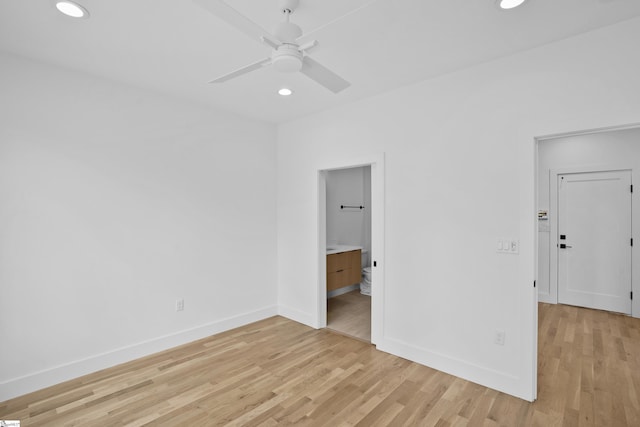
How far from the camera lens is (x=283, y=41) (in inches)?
60.8

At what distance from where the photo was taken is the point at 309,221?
3.99m

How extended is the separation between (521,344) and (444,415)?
84 cm

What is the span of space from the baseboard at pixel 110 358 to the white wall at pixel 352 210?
2547 millimetres

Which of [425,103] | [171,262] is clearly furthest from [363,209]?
[171,262]

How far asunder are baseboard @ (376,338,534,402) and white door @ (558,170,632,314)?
10.7 feet

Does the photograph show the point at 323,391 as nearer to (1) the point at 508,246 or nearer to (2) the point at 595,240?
(1) the point at 508,246

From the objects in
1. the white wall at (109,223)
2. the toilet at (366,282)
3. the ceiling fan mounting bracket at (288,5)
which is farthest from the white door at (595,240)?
the ceiling fan mounting bracket at (288,5)

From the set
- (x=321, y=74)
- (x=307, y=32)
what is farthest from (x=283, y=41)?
(x=307, y=32)

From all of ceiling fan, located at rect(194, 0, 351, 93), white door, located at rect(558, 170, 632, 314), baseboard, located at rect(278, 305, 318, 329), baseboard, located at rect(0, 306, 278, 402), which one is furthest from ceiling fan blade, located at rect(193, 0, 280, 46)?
white door, located at rect(558, 170, 632, 314)

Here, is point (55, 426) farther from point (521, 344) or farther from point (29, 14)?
point (521, 344)

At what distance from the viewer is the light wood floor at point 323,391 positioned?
2.15m

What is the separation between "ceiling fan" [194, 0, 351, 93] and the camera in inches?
50.1

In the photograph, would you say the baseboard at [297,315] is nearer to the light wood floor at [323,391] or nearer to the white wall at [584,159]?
the light wood floor at [323,391]

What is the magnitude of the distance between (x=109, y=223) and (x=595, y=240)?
6357mm
